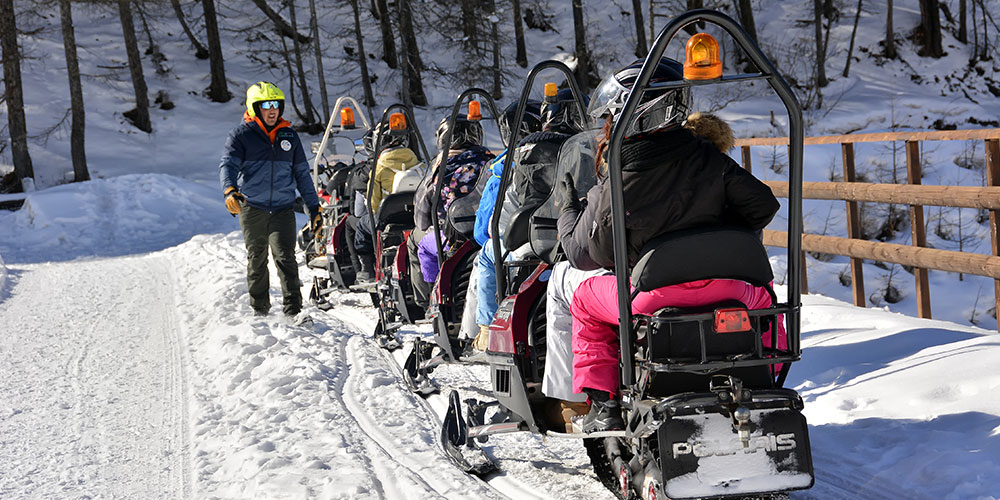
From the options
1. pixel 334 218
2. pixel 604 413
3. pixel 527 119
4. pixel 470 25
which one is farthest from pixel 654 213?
pixel 470 25

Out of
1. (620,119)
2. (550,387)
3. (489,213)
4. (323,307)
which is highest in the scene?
(620,119)

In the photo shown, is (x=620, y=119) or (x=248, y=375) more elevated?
(x=620, y=119)

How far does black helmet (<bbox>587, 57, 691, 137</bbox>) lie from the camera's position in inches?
121

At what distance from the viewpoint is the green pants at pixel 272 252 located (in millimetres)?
7836

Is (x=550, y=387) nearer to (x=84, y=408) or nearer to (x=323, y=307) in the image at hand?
(x=84, y=408)

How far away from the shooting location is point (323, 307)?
884cm

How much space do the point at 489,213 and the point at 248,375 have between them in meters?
2.19

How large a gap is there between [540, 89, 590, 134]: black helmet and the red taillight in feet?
8.44

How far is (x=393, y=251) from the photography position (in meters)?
7.40

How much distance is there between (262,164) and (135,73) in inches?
831

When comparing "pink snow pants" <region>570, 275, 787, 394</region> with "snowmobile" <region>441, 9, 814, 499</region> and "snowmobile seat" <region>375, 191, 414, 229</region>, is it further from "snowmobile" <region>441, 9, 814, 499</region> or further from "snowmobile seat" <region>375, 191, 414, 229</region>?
"snowmobile seat" <region>375, 191, 414, 229</region>

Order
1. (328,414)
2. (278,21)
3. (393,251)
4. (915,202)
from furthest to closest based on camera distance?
(278,21) < (393,251) < (915,202) < (328,414)

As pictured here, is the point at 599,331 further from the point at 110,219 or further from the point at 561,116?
the point at 110,219

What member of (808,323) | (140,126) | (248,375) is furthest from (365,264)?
(140,126)
